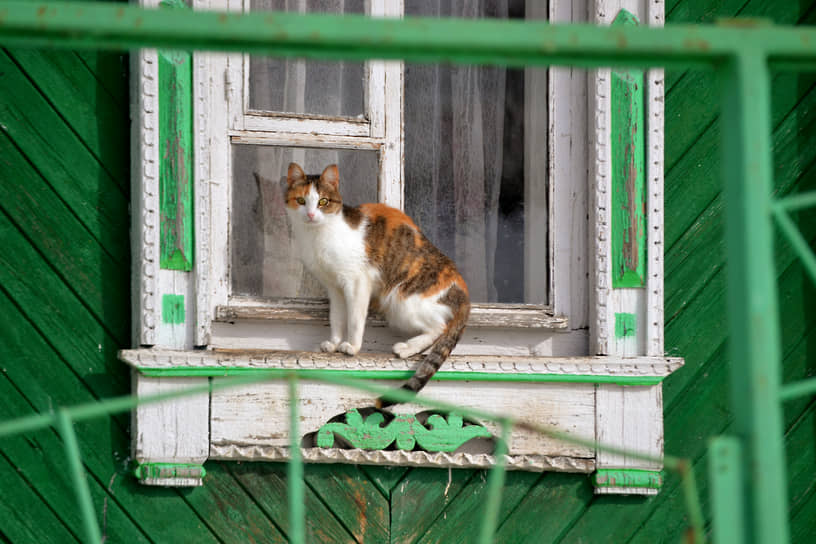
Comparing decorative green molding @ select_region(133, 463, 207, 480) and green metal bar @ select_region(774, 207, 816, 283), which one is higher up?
green metal bar @ select_region(774, 207, 816, 283)

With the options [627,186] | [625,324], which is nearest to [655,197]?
[627,186]

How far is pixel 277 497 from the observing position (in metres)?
2.18

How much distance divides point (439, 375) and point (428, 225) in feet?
1.65

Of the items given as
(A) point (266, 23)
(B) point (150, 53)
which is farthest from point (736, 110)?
(B) point (150, 53)

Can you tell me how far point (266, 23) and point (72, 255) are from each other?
1690 millimetres

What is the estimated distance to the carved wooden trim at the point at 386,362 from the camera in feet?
6.81

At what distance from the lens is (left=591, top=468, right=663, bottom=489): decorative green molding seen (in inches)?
86.3

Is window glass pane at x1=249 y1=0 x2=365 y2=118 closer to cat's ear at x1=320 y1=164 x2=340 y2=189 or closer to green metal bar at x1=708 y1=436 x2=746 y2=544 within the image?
cat's ear at x1=320 y1=164 x2=340 y2=189

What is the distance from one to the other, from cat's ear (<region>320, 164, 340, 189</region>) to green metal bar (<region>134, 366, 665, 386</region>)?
543mm

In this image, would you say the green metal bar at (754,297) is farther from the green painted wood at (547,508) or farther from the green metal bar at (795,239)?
the green painted wood at (547,508)

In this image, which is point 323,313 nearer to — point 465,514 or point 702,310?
point 465,514

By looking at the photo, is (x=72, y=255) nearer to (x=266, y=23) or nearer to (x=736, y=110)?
(x=266, y=23)

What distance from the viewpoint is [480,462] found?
217cm

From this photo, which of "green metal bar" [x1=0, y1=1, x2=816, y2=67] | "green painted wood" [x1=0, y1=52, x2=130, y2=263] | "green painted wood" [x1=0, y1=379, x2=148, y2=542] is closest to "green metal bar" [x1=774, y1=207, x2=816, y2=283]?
"green metal bar" [x1=0, y1=1, x2=816, y2=67]
